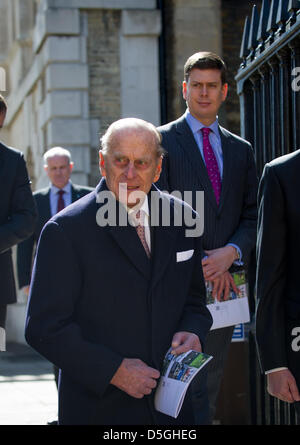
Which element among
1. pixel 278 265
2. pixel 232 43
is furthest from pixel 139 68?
pixel 278 265

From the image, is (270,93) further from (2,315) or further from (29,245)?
(29,245)

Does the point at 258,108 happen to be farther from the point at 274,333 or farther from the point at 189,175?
the point at 274,333

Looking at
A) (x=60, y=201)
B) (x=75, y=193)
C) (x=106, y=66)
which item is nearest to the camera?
(x=60, y=201)

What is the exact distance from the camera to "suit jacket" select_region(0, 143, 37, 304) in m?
5.11

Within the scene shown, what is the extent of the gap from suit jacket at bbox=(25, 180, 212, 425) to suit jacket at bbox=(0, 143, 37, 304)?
178cm

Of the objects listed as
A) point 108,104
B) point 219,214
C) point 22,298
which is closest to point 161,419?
point 219,214

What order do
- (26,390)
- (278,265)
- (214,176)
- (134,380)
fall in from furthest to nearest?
(26,390) → (214,176) → (278,265) → (134,380)

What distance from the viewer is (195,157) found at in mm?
4867

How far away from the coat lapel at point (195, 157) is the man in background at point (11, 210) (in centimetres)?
94

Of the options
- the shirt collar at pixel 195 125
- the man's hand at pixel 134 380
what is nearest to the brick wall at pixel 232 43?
the shirt collar at pixel 195 125

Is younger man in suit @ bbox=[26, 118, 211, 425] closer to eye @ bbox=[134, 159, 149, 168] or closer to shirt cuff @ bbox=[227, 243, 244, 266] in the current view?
eye @ bbox=[134, 159, 149, 168]

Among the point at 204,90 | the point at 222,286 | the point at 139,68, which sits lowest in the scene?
the point at 222,286

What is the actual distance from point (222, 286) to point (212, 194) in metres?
0.48

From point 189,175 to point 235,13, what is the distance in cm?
908
